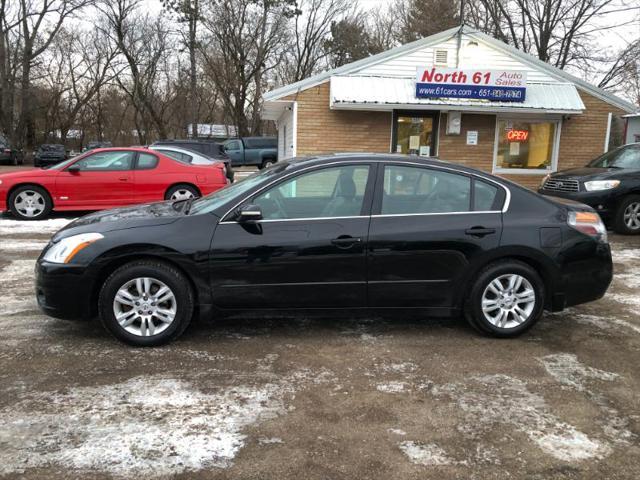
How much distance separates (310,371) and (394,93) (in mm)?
10350

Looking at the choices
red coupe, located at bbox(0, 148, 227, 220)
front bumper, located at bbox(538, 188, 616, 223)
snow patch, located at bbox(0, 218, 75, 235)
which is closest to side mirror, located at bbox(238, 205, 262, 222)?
snow patch, located at bbox(0, 218, 75, 235)

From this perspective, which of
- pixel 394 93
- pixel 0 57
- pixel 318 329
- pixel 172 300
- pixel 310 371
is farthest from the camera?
pixel 0 57

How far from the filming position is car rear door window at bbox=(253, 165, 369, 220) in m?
4.39

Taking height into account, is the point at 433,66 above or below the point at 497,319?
above

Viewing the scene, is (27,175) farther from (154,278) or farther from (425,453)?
(425,453)

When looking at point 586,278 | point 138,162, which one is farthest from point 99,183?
point 586,278

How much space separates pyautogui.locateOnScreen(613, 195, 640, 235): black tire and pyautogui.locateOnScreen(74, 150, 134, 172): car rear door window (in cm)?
907

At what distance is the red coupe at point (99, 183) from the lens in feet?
33.9

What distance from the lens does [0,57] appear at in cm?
3444

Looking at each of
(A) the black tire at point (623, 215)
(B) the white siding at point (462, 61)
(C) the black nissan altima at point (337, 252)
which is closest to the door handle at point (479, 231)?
(C) the black nissan altima at point (337, 252)

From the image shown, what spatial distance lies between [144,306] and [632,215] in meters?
9.19

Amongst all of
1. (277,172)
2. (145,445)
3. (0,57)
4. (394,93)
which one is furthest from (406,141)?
(0,57)

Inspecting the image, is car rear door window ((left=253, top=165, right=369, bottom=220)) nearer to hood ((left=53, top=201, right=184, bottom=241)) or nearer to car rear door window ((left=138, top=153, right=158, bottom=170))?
hood ((left=53, top=201, right=184, bottom=241))

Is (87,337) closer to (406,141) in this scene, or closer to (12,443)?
(12,443)
